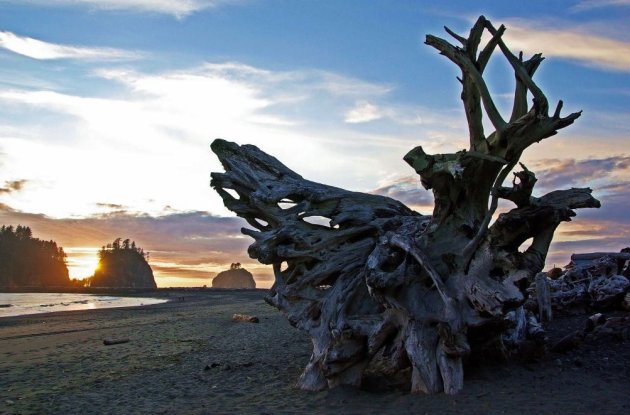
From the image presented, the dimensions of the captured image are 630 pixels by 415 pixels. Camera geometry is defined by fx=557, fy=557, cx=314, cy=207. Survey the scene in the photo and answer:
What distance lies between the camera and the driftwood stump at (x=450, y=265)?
8.10 meters

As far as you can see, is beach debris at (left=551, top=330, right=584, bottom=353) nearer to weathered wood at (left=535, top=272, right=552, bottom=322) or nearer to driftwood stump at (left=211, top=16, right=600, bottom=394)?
driftwood stump at (left=211, top=16, right=600, bottom=394)

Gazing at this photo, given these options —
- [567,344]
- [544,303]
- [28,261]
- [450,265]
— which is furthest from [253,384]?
[28,261]

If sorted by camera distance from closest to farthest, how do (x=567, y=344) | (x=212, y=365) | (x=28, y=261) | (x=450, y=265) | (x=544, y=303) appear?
1. (x=450, y=265)
2. (x=567, y=344)
3. (x=212, y=365)
4. (x=544, y=303)
5. (x=28, y=261)

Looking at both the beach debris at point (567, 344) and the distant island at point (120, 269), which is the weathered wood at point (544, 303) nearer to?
the beach debris at point (567, 344)

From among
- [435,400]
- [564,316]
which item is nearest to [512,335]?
[435,400]

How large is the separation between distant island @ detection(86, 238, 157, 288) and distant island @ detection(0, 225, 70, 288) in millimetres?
12394

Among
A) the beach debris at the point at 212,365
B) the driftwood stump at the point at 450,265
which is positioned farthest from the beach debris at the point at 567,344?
the beach debris at the point at 212,365

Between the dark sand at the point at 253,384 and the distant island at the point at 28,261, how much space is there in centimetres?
16046

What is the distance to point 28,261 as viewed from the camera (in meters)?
166

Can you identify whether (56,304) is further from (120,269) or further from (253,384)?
(120,269)

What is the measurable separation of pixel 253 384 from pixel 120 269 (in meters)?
187

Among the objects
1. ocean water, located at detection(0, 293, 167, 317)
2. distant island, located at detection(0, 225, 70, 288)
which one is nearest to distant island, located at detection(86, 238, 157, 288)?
distant island, located at detection(0, 225, 70, 288)

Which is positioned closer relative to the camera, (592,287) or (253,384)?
(253,384)

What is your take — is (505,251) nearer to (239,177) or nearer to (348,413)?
(348,413)
